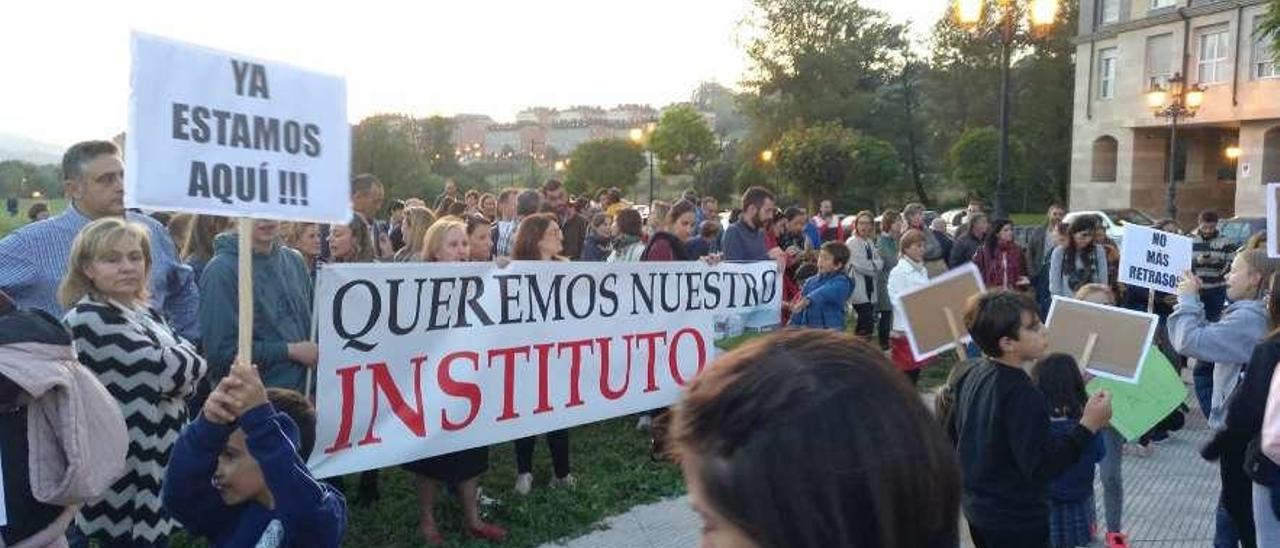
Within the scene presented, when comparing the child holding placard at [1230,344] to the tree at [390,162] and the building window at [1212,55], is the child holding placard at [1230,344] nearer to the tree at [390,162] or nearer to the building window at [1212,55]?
the tree at [390,162]

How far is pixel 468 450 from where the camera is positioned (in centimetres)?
558

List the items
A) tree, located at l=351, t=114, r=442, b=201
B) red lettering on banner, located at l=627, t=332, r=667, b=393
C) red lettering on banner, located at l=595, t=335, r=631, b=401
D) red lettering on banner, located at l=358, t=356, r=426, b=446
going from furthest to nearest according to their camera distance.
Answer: tree, located at l=351, t=114, r=442, b=201, red lettering on banner, located at l=627, t=332, r=667, b=393, red lettering on banner, located at l=595, t=335, r=631, b=401, red lettering on banner, located at l=358, t=356, r=426, b=446

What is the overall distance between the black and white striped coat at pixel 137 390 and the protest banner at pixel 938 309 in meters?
3.09

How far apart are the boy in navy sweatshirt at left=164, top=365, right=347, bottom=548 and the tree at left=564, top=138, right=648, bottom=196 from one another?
51.7 m

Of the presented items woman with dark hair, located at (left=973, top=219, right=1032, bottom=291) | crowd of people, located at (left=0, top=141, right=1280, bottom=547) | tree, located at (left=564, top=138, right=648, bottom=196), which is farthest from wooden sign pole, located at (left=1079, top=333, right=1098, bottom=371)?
tree, located at (left=564, top=138, right=648, bottom=196)

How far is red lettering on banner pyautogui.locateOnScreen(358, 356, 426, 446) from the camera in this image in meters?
5.22

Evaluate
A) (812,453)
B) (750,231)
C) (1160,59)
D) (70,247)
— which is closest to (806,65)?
(1160,59)

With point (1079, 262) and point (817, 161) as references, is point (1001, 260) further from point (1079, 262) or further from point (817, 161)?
point (817, 161)

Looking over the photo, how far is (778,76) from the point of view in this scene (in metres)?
58.7

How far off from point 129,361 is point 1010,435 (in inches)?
124

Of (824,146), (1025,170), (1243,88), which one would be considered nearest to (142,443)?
(1243,88)

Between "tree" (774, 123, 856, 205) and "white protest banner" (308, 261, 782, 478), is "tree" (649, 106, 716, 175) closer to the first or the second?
"tree" (774, 123, 856, 205)

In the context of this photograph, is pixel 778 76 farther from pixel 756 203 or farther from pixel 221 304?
pixel 221 304

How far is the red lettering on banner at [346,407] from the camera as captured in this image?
16.6 feet
